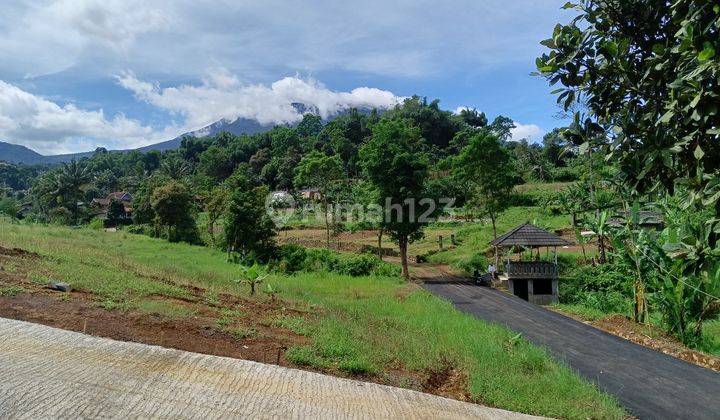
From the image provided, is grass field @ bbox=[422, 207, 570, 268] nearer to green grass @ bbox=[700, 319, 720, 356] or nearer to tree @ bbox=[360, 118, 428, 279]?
tree @ bbox=[360, 118, 428, 279]

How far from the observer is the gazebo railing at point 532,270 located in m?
20.0

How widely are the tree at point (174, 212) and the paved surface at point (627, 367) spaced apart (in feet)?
80.9

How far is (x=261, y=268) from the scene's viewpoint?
22.7 m

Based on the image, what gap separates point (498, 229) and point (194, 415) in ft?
104

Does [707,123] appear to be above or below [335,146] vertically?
below

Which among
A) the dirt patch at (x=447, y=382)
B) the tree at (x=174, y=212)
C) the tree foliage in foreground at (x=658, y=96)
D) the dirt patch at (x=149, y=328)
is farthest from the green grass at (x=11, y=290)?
the tree at (x=174, y=212)

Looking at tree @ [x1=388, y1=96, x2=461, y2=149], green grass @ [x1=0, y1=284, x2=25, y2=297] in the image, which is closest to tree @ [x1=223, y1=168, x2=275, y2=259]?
green grass @ [x1=0, y1=284, x2=25, y2=297]

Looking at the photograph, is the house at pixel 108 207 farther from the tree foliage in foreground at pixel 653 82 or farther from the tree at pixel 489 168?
the tree foliage in foreground at pixel 653 82

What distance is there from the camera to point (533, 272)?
20.1m

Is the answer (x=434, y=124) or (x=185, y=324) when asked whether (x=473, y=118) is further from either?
(x=185, y=324)

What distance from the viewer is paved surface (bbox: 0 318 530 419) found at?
4.39 m

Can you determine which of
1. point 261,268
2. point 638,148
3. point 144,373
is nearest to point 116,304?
point 144,373

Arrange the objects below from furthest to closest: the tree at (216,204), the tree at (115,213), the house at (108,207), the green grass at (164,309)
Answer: the house at (108,207) < the tree at (115,213) < the tree at (216,204) < the green grass at (164,309)

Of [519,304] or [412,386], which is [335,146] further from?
[412,386]
